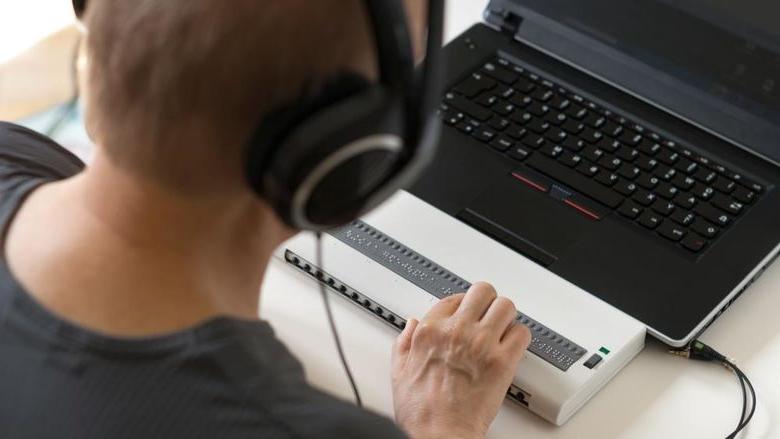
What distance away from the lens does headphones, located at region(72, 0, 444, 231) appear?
0.65 meters

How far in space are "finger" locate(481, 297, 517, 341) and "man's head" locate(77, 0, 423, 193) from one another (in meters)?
0.38

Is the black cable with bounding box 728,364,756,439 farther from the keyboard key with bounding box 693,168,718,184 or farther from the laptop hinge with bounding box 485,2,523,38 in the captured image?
the laptop hinge with bounding box 485,2,523,38

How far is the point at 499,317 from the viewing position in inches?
39.9

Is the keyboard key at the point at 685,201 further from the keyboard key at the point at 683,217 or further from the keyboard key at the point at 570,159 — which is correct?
the keyboard key at the point at 570,159

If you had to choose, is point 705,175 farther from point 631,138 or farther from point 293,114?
point 293,114

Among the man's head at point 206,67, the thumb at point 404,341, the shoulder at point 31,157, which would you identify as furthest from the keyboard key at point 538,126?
the man's head at point 206,67

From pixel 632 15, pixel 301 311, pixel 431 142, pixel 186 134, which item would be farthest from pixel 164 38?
pixel 632 15

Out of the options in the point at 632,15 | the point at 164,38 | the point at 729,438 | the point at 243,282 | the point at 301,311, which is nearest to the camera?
the point at 164,38

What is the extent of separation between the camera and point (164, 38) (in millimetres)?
647

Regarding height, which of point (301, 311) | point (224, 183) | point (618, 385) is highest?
point (224, 183)

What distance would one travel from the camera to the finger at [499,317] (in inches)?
39.6

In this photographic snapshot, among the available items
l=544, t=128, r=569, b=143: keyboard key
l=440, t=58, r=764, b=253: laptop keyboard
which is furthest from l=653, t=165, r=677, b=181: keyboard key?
l=544, t=128, r=569, b=143: keyboard key

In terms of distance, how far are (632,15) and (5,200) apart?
0.73m

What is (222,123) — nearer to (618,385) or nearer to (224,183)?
(224,183)
